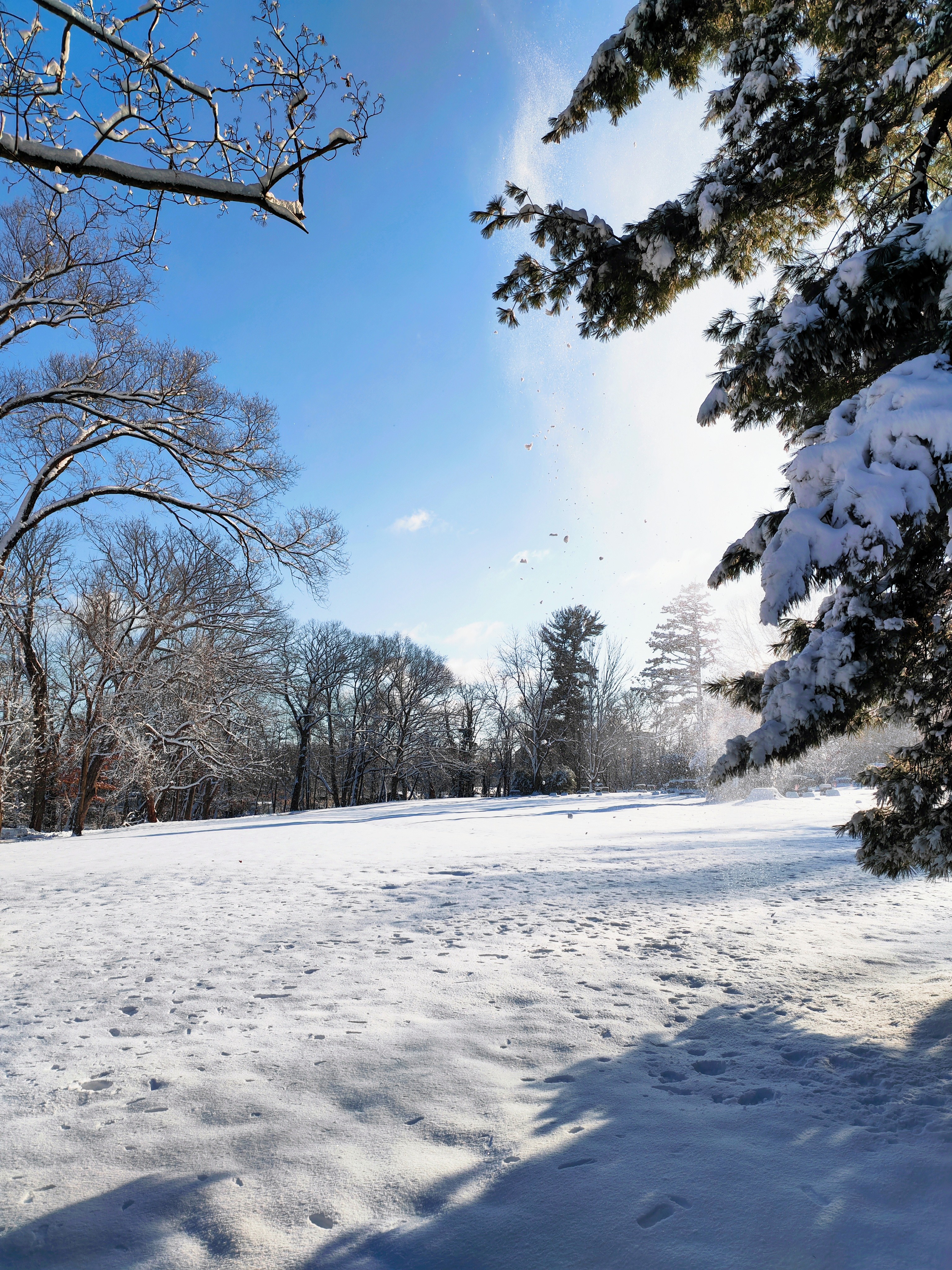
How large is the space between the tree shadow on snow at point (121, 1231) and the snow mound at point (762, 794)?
57.8 ft

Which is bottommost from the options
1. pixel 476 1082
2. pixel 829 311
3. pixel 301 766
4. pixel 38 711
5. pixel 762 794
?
pixel 762 794

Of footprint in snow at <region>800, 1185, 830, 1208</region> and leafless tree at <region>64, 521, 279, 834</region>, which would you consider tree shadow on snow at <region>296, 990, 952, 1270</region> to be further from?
leafless tree at <region>64, 521, 279, 834</region>

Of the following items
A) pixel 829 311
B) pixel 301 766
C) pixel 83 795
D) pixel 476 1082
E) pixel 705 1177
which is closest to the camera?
pixel 705 1177

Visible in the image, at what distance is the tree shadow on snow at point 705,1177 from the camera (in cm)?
147

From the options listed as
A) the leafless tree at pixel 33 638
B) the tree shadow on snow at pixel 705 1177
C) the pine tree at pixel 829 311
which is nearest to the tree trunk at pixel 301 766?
the leafless tree at pixel 33 638

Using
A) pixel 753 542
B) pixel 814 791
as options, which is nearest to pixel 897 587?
Answer: pixel 753 542

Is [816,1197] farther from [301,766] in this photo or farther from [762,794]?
[301,766]

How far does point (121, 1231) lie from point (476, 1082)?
1187mm

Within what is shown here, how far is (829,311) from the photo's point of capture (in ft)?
9.98

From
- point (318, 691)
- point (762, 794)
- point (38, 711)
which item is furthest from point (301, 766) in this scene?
point (762, 794)

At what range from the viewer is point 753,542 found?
325 cm

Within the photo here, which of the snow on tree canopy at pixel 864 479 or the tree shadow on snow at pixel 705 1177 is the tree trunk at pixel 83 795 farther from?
the snow on tree canopy at pixel 864 479

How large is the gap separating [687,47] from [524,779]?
3336cm

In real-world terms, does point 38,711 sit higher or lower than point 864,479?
higher
